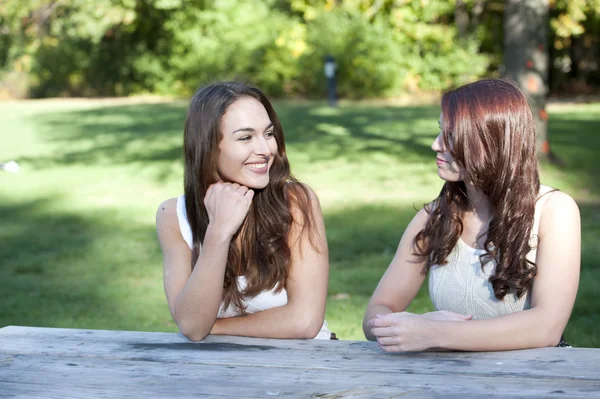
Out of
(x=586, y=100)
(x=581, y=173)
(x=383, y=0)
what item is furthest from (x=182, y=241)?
(x=586, y=100)

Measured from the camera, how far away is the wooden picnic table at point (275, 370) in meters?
2.01

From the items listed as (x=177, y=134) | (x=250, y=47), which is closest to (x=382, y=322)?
(x=177, y=134)

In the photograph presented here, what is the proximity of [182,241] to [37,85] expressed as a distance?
30135mm

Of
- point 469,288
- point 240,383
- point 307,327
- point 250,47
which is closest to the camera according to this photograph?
point 240,383

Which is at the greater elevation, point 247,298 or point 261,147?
point 261,147

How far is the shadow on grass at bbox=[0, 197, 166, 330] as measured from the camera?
582 cm

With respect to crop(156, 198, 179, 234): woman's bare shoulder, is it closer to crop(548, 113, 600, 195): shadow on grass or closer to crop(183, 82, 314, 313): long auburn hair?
crop(183, 82, 314, 313): long auburn hair

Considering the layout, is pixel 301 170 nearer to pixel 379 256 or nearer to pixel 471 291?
pixel 379 256

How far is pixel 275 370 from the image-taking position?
2209mm

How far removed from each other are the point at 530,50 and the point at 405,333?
966 cm

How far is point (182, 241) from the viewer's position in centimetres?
301

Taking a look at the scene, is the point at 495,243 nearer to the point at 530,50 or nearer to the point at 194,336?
the point at 194,336

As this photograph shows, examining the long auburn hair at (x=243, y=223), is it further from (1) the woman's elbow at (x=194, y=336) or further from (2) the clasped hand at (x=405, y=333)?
(2) the clasped hand at (x=405, y=333)

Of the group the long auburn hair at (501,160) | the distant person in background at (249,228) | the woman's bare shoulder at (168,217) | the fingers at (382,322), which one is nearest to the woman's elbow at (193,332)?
the distant person in background at (249,228)
